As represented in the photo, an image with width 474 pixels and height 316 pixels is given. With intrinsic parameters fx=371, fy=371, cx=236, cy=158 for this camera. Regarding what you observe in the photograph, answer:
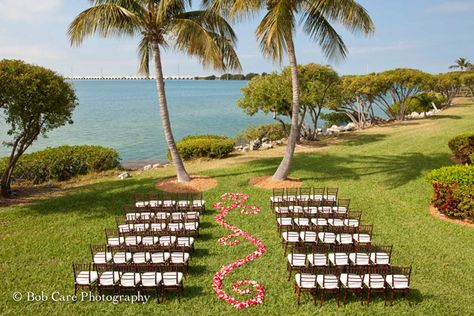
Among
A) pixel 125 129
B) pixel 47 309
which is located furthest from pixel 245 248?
pixel 125 129

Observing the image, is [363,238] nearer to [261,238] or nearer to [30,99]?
[261,238]

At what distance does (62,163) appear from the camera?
83.8ft

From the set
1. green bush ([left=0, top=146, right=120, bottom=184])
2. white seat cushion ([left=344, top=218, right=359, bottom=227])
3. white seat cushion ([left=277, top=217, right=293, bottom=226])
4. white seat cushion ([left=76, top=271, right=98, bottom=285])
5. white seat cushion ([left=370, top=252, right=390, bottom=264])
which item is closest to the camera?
white seat cushion ([left=76, top=271, right=98, bottom=285])

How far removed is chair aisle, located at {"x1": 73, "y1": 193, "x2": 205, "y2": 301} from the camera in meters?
10.3

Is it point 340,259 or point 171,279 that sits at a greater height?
point 340,259

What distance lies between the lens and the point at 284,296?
1030 cm

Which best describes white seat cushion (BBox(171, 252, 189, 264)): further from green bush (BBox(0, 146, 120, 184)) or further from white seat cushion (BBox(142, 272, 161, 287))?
green bush (BBox(0, 146, 120, 184))

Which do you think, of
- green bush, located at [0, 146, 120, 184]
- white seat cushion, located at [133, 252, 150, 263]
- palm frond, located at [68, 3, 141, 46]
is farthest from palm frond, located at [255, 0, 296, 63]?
green bush, located at [0, 146, 120, 184]

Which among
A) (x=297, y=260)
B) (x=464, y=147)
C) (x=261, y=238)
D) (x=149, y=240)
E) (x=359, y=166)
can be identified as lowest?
(x=261, y=238)

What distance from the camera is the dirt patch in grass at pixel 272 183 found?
20.9m

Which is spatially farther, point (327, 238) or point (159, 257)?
point (327, 238)

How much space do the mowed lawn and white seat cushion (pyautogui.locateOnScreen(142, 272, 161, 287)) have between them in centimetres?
51

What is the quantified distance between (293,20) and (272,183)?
8.87 metres

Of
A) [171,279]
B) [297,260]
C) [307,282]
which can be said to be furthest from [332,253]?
[171,279]
